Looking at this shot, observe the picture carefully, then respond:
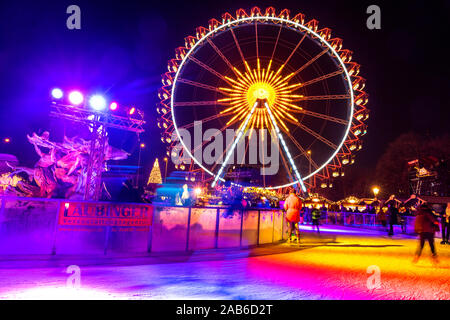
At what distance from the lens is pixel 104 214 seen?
27.9 feet

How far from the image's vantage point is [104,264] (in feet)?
25.0

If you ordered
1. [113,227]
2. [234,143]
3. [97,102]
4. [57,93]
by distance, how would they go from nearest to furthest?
1. [113,227]
2. [57,93]
3. [97,102]
4. [234,143]

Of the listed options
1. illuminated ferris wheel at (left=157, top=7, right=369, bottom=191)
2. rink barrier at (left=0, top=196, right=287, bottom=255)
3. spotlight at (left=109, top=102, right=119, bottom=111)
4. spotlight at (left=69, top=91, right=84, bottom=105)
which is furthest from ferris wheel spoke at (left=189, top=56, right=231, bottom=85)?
rink barrier at (left=0, top=196, right=287, bottom=255)

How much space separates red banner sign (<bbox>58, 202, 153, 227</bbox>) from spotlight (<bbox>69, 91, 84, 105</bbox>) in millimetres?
6993

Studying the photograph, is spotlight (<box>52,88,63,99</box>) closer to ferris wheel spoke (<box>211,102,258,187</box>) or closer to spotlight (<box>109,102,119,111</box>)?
spotlight (<box>109,102,119,111</box>)

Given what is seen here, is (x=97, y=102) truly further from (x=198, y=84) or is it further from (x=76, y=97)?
(x=198, y=84)

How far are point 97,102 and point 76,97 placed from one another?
89 centimetres

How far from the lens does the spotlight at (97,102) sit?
1458 centimetres

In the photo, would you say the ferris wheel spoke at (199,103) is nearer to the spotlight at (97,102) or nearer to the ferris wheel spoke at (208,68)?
the ferris wheel spoke at (208,68)

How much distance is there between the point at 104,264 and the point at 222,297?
367 cm

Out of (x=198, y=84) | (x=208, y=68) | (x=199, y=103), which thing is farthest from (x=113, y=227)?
(x=208, y=68)

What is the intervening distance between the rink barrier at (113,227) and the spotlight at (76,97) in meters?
6.99
